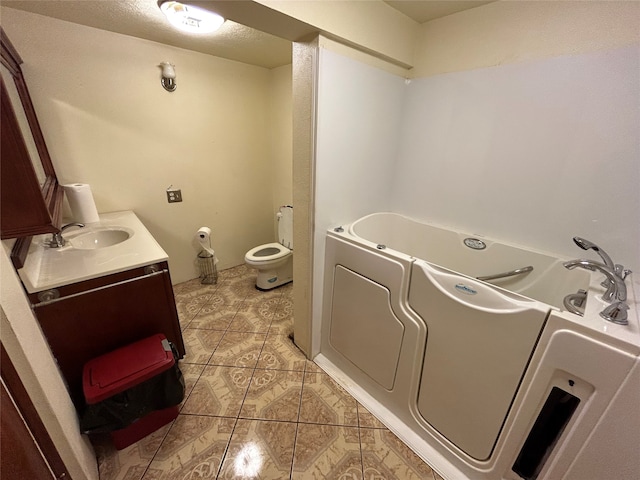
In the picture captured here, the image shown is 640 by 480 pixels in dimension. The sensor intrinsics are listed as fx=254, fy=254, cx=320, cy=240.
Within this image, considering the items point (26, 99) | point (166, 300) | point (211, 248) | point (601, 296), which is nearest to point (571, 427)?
point (601, 296)

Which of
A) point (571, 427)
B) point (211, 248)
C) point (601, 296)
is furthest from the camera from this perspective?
point (211, 248)

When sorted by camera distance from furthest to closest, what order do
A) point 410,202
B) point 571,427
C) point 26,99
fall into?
1. point 410,202
2. point 26,99
3. point 571,427

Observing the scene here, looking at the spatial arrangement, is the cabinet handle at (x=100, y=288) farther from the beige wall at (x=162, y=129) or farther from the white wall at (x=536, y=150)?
the white wall at (x=536, y=150)

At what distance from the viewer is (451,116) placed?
1.57 meters

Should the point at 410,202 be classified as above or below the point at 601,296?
above

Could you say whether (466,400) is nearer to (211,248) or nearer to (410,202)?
(410,202)

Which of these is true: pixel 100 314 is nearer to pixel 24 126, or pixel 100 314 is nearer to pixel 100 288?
pixel 100 288

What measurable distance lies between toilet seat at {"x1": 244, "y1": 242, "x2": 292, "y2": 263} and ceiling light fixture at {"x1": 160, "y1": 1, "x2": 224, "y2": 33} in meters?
1.61

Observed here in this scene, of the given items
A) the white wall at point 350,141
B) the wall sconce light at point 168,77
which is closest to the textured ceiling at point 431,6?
the white wall at point 350,141

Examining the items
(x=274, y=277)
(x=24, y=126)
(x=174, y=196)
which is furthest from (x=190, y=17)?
(x=274, y=277)

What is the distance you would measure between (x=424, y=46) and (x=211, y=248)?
2.39m

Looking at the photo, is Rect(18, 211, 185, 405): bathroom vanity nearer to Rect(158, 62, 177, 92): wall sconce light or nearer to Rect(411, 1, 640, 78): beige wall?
Rect(158, 62, 177, 92): wall sconce light

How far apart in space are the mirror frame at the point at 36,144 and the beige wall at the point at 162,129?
0.22 feet

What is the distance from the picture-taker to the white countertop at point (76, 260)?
1.10 meters
